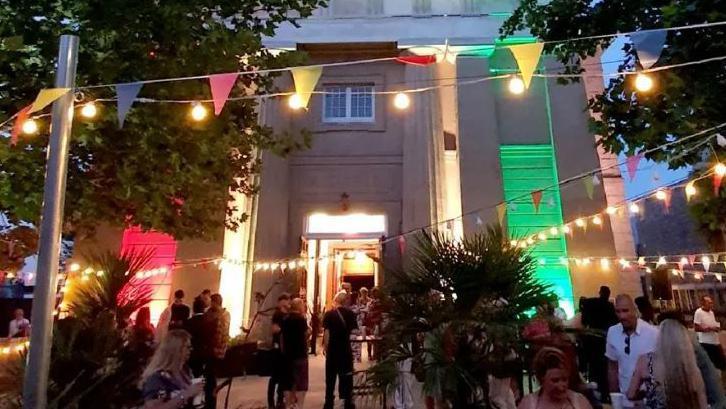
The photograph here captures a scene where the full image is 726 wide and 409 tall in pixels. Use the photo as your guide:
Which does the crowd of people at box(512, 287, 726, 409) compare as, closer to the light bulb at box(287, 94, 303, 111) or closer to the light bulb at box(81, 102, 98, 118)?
the light bulb at box(287, 94, 303, 111)

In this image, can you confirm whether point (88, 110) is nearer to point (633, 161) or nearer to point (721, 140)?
point (633, 161)

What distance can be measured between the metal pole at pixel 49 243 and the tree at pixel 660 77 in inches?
247

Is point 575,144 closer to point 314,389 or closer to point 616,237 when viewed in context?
point 616,237

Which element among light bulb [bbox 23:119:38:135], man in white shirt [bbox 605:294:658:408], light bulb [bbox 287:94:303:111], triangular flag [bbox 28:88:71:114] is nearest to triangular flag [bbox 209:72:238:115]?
light bulb [bbox 287:94:303:111]

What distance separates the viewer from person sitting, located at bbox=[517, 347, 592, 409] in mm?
3010

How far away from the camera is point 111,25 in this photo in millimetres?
6836

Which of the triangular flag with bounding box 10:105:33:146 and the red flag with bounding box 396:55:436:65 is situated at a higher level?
the red flag with bounding box 396:55:436:65

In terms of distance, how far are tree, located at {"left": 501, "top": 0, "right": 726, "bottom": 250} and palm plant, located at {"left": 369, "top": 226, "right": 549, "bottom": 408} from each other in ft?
14.1

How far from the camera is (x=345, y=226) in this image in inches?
575

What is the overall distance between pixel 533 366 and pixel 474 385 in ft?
1.39

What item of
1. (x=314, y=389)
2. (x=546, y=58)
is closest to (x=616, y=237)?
(x=546, y=58)

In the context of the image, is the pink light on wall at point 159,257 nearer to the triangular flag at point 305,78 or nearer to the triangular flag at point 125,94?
the triangular flag at point 125,94

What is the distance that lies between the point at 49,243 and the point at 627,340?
14.4 feet

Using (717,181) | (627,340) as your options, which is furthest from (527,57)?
(717,181)
